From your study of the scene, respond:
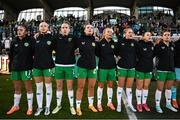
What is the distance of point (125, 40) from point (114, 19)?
21793mm

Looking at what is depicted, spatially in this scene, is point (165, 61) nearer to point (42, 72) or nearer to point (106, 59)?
point (106, 59)

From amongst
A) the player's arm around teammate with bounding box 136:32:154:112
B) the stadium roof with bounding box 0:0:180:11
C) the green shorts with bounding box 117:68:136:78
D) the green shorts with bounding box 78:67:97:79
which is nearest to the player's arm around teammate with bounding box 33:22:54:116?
the green shorts with bounding box 78:67:97:79

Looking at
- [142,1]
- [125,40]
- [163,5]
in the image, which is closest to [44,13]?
[142,1]

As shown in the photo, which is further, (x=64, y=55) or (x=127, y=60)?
(x=127, y=60)

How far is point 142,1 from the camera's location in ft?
135

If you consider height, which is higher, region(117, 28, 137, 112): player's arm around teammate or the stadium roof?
the stadium roof

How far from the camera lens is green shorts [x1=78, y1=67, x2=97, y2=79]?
325 inches

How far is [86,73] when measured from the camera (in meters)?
8.31

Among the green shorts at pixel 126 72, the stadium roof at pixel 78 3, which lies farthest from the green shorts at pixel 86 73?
the stadium roof at pixel 78 3

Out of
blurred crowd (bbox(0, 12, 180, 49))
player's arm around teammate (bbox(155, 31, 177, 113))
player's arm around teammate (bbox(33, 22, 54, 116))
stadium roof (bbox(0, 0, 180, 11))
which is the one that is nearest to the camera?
player's arm around teammate (bbox(33, 22, 54, 116))

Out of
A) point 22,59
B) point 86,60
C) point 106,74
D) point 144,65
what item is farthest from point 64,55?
point 144,65

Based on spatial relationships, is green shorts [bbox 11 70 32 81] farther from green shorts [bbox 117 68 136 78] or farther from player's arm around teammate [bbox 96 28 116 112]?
green shorts [bbox 117 68 136 78]

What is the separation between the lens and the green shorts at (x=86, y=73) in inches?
325

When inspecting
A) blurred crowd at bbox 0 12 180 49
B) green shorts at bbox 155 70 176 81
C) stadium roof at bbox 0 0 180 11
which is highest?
stadium roof at bbox 0 0 180 11
